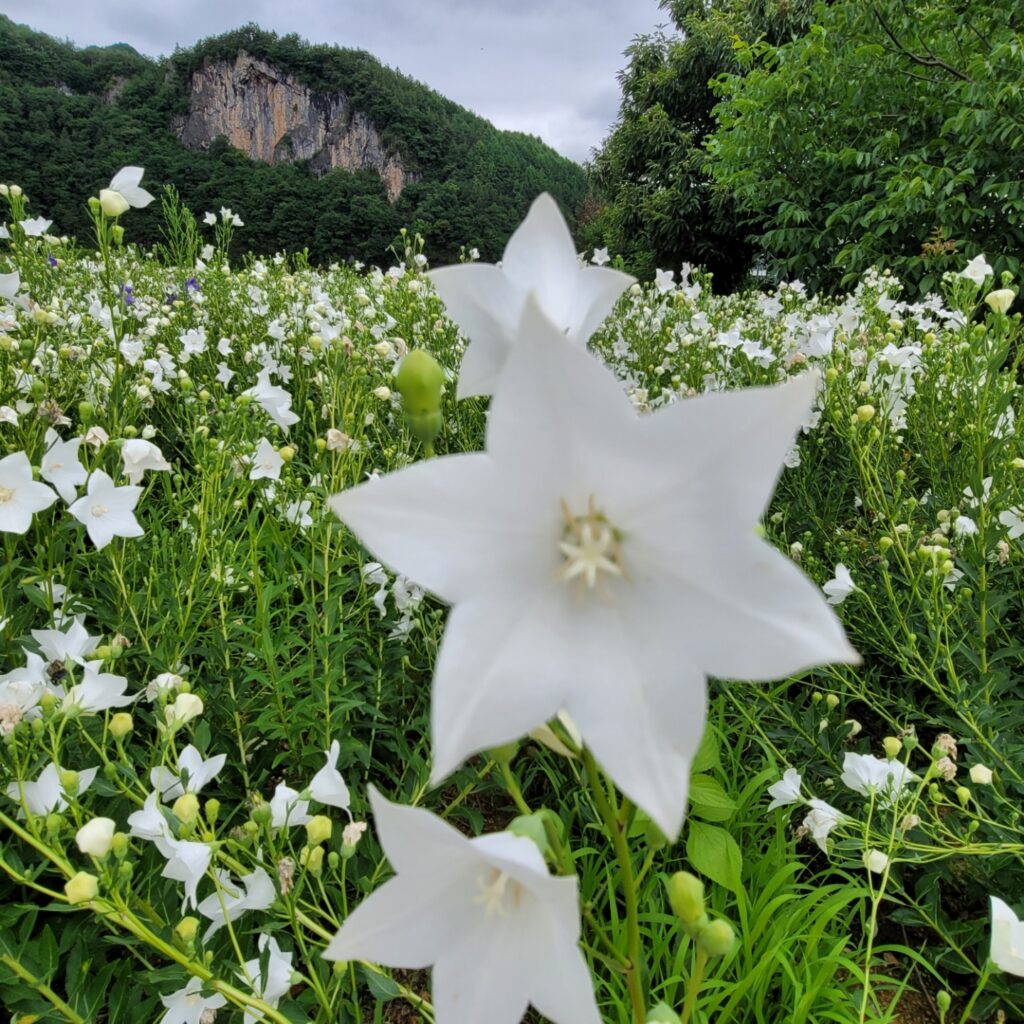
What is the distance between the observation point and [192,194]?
98.9 ft

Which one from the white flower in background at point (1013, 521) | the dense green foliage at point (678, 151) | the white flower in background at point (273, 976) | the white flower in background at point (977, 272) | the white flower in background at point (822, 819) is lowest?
the white flower in background at point (273, 976)

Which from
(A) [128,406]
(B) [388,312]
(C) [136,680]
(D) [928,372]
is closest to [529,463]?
(C) [136,680]

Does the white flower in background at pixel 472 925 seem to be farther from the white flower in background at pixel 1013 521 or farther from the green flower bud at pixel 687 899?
the white flower in background at pixel 1013 521

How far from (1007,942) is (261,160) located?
1778 inches

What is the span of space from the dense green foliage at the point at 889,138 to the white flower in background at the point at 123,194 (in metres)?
7.10

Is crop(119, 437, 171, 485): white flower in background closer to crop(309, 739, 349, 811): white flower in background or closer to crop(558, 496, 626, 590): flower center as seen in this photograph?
crop(309, 739, 349, 811): white flower in background

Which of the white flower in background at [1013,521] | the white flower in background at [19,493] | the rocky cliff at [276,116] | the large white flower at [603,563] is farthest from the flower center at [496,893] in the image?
the rocky cliff at [276,116]

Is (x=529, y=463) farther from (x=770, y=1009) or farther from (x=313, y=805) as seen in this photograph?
(x=770, y=1009)

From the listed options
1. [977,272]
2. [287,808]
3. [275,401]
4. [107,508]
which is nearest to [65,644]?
[107,508]

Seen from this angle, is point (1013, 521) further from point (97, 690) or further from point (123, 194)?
point (123, 194)

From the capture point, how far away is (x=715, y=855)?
1936 mm

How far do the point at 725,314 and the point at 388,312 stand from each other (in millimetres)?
2602

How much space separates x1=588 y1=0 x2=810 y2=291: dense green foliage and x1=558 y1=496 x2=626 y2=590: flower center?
788 inches

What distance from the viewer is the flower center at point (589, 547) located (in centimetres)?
66
